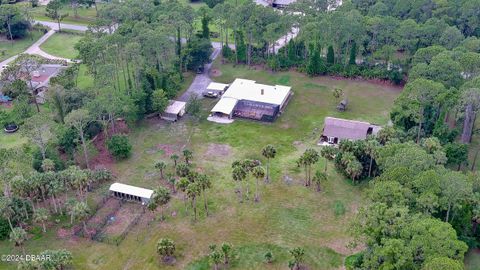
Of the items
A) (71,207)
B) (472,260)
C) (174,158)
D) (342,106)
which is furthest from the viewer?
(342,106)

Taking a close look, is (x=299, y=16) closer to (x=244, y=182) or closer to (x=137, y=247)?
(x=244, y=182)

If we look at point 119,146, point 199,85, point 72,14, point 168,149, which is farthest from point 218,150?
point 72,14

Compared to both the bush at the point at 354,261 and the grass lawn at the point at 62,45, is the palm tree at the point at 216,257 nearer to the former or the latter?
the bush at the point at 354,261

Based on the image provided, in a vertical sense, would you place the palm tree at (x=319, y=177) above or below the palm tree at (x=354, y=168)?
below

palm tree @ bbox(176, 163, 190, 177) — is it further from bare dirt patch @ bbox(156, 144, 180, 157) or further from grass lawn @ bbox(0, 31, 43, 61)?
grass lawn @ bbox(0, 31, 43, 61)

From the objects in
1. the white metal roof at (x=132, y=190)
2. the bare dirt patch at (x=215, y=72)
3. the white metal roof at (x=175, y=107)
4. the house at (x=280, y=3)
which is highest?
the house at (x=280, y=3)

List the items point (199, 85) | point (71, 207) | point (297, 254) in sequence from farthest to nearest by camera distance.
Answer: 1. point (199, 85)
2. point (71, 207)
3. point (297, 254)

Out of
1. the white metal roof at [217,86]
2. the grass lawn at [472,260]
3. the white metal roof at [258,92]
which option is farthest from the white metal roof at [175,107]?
the grass lawn at [472,260]

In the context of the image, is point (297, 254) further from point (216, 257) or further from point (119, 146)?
point (119, 146)
